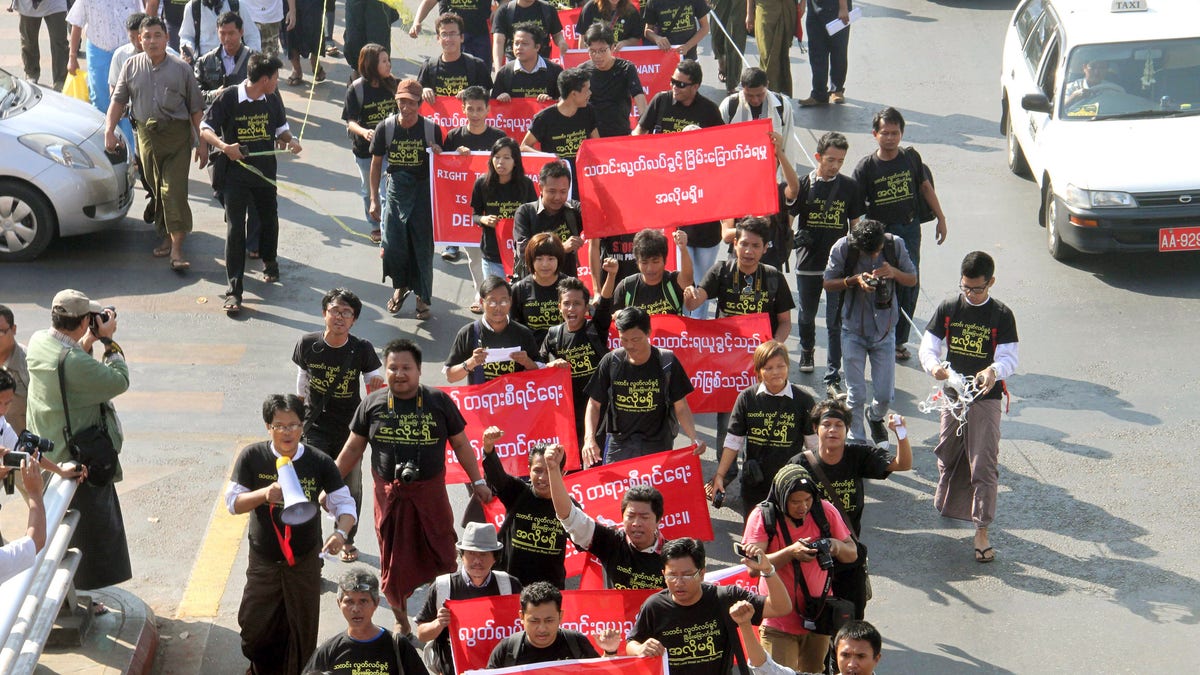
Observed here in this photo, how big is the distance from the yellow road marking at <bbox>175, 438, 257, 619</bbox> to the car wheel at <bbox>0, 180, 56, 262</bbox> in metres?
4.48

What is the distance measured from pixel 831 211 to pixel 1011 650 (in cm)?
407

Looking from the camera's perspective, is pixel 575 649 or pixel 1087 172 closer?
pixel 575 649

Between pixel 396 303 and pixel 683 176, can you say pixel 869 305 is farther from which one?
pixel 396 303

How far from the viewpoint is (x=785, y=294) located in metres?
10.8

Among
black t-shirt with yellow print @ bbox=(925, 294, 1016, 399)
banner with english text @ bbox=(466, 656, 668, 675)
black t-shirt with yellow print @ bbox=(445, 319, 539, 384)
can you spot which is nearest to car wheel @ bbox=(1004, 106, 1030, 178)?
black t-shirt with yellow print @ bbox=(925, 294, 1016, 399)

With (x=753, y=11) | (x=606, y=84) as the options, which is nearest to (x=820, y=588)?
(x=606, y=84)

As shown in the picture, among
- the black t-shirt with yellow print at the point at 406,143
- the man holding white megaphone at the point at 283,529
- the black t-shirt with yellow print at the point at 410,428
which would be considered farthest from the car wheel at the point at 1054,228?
the man holding white megaphone at the point at 283,529

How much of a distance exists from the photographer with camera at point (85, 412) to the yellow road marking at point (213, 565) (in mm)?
544

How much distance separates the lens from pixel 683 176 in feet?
38.9

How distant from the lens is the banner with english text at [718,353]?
1053 cm

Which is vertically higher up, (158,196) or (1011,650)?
(158,196)

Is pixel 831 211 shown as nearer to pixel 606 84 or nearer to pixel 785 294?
pixel 785 294

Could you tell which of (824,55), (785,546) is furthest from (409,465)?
(824,55)

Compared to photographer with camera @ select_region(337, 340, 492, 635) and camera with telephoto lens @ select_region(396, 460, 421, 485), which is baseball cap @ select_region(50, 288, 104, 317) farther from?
camera with telephoto lens @ select_region(396, 460, 421, 485)
